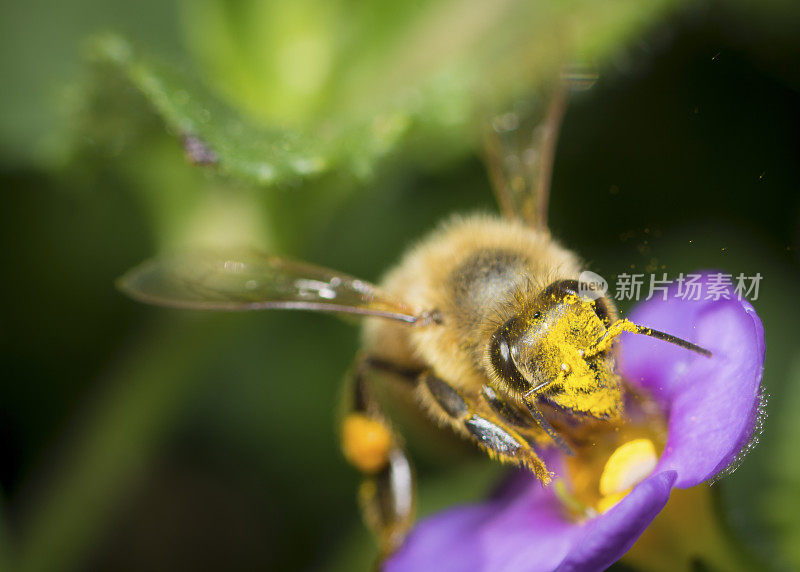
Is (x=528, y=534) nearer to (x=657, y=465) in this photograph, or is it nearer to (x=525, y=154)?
(x=657, y=465)

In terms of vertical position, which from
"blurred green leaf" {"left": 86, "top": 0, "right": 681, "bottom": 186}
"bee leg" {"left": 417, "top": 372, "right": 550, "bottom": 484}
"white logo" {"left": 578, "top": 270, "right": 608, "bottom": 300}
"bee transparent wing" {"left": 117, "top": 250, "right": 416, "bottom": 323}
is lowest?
"bee leg" {"left": 417, "top": 372, "right": 550, "bottom": 484}

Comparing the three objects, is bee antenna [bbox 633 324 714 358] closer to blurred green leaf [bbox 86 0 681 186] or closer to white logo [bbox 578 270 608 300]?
white logo [bbox 578 270 608 300]

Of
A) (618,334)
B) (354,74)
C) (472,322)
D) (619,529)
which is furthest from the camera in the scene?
(354,74)

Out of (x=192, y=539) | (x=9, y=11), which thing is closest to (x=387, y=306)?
(x=192, y=539)

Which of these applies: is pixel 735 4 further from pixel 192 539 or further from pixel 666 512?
pixel 192 539

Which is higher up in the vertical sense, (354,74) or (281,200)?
(354,74)

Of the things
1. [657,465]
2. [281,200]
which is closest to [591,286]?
[657,465]

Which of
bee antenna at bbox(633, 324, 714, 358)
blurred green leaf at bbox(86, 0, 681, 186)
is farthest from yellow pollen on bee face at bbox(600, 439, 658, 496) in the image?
blurred green leaf at bbox(86, 0, 681, 186)

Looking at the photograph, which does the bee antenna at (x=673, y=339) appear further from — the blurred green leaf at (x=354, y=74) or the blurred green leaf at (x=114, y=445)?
the blurred green leaf at (x=114, y=445)
